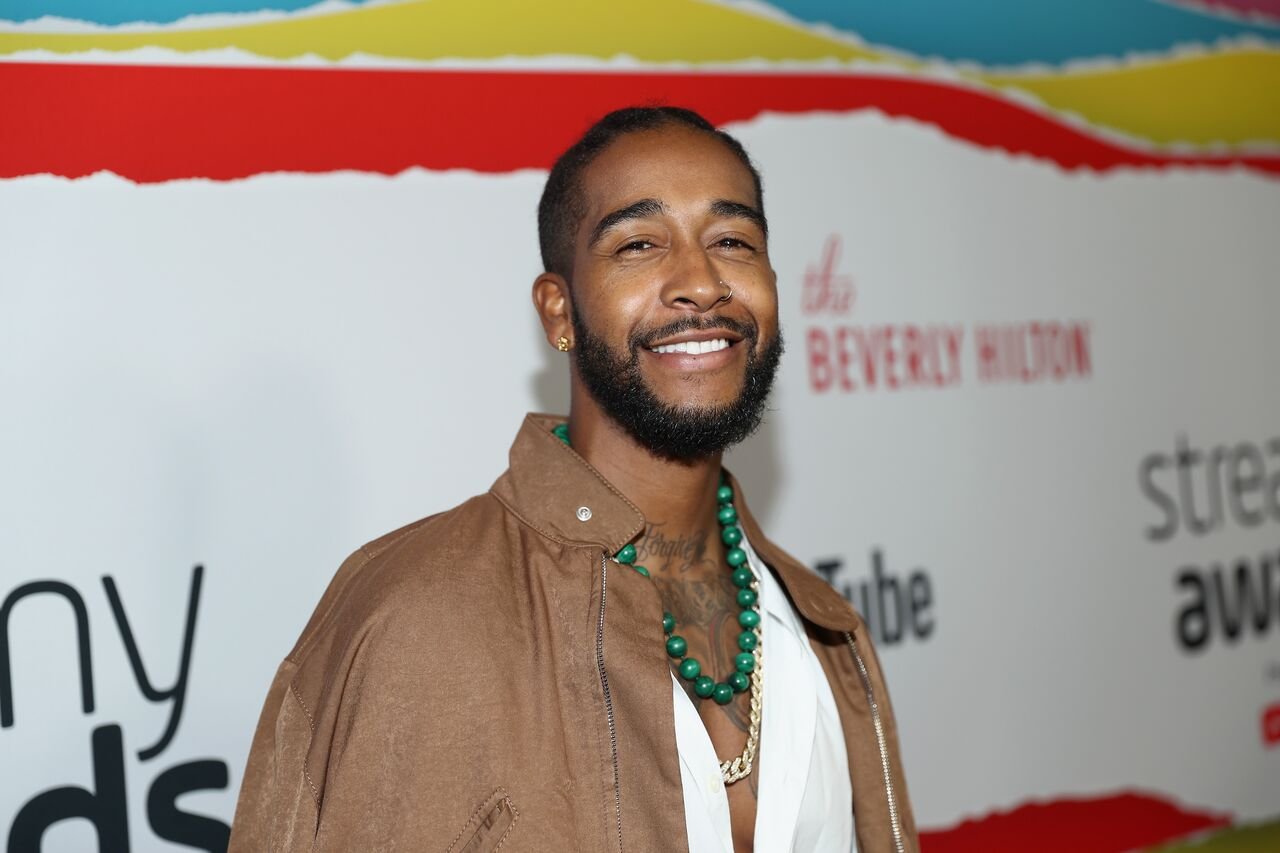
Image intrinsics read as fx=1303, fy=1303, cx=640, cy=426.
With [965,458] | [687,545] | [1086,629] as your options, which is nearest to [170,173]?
[687,545]

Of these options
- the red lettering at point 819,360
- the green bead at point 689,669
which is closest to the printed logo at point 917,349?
the red lettering at point 819,360

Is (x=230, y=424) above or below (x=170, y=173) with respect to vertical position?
below

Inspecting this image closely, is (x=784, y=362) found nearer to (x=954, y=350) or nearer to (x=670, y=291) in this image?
(x=954, y=350)

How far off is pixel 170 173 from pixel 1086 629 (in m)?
2.01

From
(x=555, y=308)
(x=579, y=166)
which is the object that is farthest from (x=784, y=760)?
(x=579, y=166)

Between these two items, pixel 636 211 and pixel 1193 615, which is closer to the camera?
pixel 636 211

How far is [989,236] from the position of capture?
267 centimetres

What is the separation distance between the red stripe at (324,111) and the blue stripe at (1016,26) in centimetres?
13

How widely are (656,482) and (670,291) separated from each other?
0.77ft

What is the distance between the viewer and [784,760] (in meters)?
1.50

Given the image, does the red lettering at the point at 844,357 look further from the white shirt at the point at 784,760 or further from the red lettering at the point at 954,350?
the white shirt at the point at 784,760

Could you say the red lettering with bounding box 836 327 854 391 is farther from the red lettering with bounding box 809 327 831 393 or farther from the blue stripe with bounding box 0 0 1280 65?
the blue stripe with bounding box 0 0 1280 65

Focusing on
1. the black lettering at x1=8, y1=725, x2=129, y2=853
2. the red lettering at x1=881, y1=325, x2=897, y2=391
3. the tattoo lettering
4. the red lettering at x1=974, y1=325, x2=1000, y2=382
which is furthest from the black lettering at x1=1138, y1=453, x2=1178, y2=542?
the black lettering at x1=8, y1=725, x2=129, y2=853

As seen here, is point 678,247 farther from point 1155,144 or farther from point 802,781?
point 1155,144
